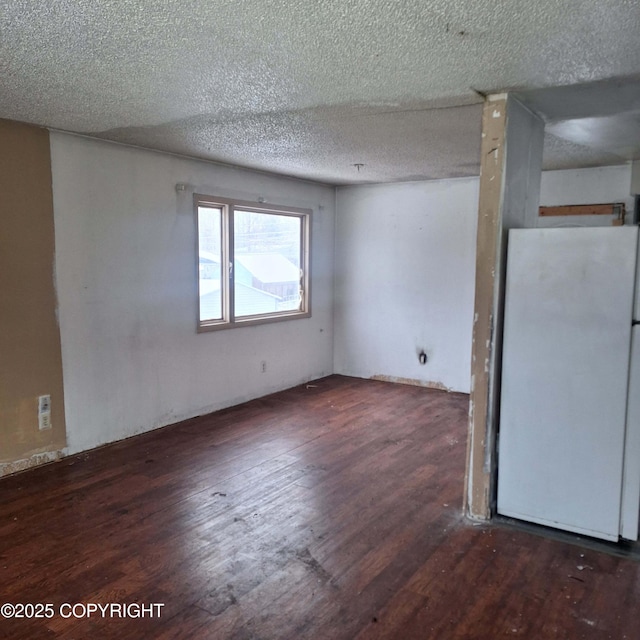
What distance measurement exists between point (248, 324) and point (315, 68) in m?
3.19

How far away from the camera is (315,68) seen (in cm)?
243

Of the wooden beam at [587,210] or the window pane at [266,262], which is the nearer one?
the wooden beam at [587,210]

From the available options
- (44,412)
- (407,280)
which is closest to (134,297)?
(44,412)

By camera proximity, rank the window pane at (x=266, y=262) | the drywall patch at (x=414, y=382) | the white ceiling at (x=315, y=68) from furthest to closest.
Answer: the drywall patch at (x=414, y=382) < the window pane at (x=266, y=262) < the white ceiling at (x=315, y=68)

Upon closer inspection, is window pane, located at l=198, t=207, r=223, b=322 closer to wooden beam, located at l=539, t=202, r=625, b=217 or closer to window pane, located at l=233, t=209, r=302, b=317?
window pane, located at l=233, t=209, r=302, b=317

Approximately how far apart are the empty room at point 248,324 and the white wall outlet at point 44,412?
1cm

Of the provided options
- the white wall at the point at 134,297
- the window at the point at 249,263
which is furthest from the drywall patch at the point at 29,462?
the window at the point at 249,263

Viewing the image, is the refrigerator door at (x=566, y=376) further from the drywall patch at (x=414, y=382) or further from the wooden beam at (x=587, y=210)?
the drywall patch at (x=414, y=382)

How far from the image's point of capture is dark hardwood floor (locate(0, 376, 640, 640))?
210 centimetres

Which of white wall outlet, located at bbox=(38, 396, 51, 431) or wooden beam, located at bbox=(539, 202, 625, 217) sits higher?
wooden beam, located at bbox=(539, 202, 625, 217)

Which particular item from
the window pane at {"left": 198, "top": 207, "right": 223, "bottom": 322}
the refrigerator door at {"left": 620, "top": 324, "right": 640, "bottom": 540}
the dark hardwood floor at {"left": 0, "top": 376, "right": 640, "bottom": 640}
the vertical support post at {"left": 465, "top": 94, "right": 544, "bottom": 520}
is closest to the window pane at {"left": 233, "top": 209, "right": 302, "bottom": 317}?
the window pane at {"left": 198, "top": 207, "right": 223, "bottom": 322}

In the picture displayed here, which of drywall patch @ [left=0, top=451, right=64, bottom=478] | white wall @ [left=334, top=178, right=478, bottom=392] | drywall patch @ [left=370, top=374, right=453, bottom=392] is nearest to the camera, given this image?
drywall patch @ [left=0, top=451, right=64, bottom=478]

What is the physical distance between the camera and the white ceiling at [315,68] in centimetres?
190

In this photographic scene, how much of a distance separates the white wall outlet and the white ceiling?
1838 millimetres
